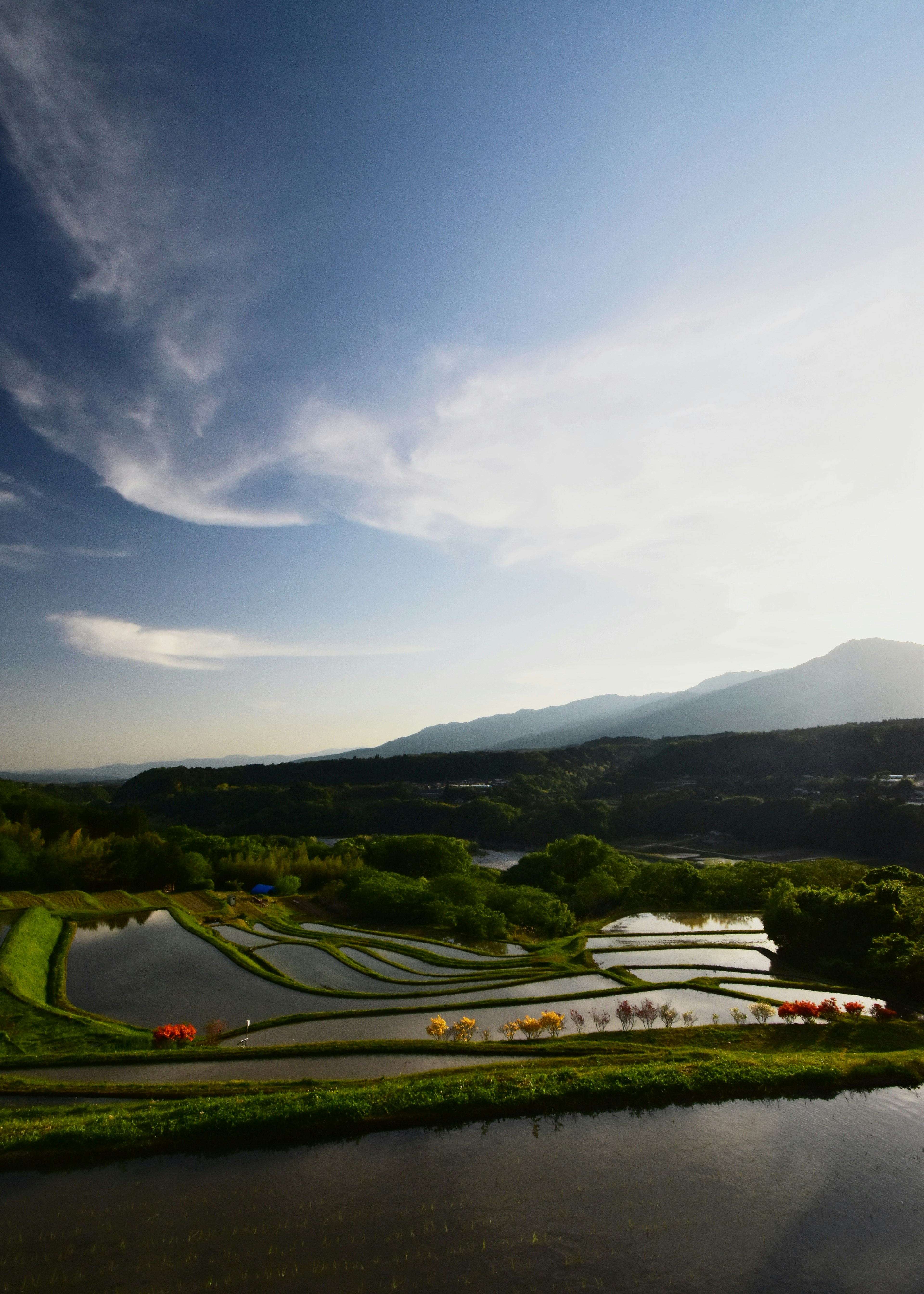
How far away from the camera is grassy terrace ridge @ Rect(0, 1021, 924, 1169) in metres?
14.9

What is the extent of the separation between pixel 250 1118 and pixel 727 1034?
17883 millimetres

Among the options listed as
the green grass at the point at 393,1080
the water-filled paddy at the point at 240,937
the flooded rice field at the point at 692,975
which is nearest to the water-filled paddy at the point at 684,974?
the flooded rice field at the point at 692,975

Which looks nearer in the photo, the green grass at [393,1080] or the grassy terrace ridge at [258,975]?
the green grass at [393,1080]

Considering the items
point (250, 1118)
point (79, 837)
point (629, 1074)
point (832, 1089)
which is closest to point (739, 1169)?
point (629, 1074)

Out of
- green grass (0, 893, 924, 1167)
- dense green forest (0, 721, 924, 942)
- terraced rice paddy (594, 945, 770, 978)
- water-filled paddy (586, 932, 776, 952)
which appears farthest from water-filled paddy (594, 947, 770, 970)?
green grass (0, 893, 924, 1167)

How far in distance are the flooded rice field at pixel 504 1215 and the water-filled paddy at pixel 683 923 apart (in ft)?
90.9

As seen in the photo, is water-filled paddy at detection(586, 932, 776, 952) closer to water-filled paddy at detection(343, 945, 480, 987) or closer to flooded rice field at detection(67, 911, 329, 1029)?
water-filled paddy at detection(343, 945, 480, 987)

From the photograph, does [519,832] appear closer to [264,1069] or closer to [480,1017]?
[480,1017]

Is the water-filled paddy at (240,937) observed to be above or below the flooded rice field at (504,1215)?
below

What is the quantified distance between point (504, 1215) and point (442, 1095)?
4723mm

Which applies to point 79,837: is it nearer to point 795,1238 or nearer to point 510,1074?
point 510,1074

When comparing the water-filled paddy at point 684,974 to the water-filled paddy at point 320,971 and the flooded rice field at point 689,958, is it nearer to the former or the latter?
the flooded rice field at point 689,958

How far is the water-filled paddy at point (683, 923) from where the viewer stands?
42594mm

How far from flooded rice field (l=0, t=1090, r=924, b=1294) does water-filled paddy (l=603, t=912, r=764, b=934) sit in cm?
2770
